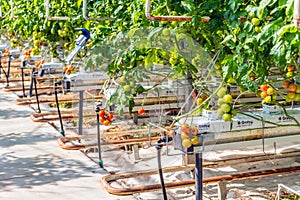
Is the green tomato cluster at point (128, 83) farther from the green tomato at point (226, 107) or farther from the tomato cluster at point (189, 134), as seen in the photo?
the green tomato at point (226, 107)

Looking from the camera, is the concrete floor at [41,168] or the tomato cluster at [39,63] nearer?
the concrete floor at [41,168]

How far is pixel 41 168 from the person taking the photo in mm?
5789

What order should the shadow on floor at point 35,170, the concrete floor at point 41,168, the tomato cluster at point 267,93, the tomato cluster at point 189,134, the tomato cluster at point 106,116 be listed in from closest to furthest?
1. the tomato cluster at point 267,93
2. the tomato cluster at point 189,134
3. the tomato cluster at point 106,116
4. the concrete floor at point 41,168
5. the shadow on floor at point 35,170

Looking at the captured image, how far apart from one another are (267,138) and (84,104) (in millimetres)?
2317

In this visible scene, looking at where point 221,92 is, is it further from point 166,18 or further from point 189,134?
point 166,18

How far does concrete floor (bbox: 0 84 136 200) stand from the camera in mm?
5062

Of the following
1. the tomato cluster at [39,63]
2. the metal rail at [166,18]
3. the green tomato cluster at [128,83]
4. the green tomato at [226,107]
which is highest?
the metal rail at [166,18]

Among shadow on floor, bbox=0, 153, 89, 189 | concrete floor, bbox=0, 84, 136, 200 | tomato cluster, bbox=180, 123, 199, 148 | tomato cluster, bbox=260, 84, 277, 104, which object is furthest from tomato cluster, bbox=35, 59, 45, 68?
tomato cluster, bbox=260, 84, 277, 104

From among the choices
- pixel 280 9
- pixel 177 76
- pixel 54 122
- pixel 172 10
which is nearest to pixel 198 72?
pixel 177 76

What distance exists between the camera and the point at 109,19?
586 cm

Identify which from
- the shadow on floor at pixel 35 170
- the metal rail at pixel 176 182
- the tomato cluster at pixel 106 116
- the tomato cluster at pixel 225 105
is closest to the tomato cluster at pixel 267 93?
the tomato cluster at pixel 225 105

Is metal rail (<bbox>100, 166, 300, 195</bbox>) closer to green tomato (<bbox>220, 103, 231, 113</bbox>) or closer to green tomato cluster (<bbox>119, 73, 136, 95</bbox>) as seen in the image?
green tomato cluster (<bbox>119, 73, 136, 95</bbox>)

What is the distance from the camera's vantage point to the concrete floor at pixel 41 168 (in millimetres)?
5062

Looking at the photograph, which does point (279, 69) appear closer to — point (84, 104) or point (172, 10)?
point (172, 10)
